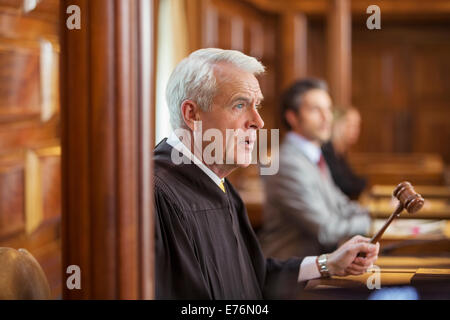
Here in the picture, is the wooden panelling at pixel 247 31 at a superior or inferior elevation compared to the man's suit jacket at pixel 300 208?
superior

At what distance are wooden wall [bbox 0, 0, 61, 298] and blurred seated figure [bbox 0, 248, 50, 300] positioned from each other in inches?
0.8

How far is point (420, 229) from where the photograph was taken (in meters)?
2.93

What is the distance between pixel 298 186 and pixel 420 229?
544 mm

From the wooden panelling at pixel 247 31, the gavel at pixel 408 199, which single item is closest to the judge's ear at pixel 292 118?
the wooden panelling at pixel 247 31

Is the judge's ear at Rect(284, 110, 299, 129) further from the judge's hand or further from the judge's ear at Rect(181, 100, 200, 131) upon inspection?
the judge's ear at Rect(181, 100, 200, 131)

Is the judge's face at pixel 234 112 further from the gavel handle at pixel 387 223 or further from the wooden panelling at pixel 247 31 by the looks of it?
the wooden panelling at pixel 247 31

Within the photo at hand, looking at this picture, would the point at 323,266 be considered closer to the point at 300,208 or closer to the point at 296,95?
the point at 300,208

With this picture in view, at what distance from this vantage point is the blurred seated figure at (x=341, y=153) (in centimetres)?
488

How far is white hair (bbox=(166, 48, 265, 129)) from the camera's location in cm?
123

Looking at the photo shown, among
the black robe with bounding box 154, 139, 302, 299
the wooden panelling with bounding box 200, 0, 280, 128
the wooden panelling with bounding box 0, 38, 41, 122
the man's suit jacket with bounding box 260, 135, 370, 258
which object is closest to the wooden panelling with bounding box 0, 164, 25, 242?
the wooden panelling with bounding box 0, 38, 41, 122

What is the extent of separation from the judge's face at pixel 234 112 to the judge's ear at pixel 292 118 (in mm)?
1918

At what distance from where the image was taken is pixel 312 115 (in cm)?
315
